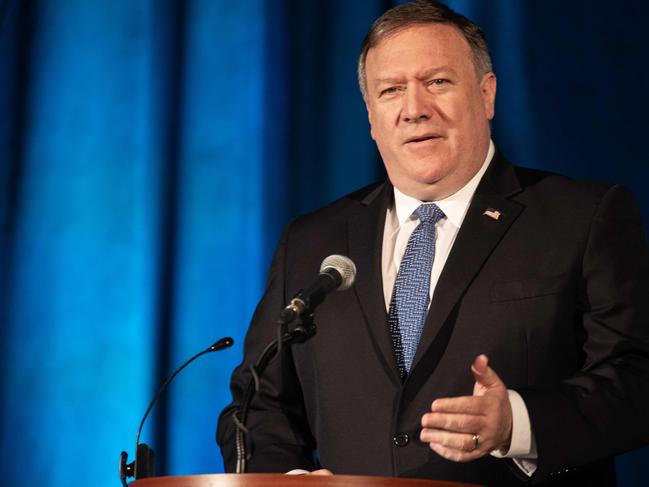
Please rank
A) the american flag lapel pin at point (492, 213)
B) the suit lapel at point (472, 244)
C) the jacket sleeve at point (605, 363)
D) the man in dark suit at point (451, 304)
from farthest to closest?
1. the american flag lapel pin at point (492, 213)
2. the suit lapel at point (472, 244)
3. the man in dark suit at point (451, 304)
4. the jacket sleeve at point (605, 363)

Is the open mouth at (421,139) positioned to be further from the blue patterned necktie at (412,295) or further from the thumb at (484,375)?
the thumb at (484,375)

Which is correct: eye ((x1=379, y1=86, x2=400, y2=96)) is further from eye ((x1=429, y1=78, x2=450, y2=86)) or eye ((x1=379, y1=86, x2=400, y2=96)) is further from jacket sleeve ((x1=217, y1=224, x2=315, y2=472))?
jacket sleeve ((x1=217, y1=224, x2=315, y2=472))

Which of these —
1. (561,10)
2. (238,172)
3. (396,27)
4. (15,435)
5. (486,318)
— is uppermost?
(561,10)

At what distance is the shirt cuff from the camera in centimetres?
169

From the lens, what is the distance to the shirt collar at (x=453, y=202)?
7.56 feet

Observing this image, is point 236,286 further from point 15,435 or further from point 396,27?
point 396,27

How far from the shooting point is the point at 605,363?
77.6 inches

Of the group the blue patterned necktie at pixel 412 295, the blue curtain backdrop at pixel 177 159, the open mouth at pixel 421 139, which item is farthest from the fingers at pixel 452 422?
the blue curtain backdrop at pixel 177 159

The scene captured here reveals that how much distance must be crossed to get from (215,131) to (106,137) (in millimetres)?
361

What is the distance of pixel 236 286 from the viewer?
117 inches

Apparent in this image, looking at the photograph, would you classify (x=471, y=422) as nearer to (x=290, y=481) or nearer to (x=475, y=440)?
(x=475, y=440)

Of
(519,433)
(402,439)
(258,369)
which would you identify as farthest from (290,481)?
(402,439)

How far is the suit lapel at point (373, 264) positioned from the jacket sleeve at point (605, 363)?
36 cm

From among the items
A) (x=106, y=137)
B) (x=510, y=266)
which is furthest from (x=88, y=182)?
(x=510, y=266)
